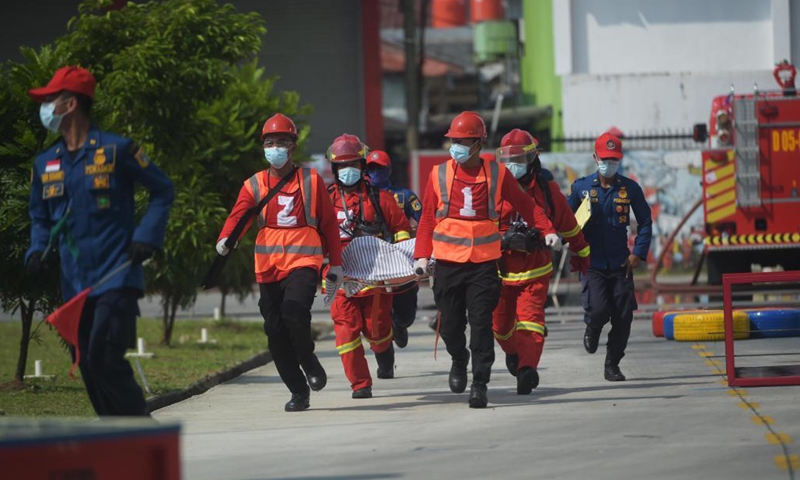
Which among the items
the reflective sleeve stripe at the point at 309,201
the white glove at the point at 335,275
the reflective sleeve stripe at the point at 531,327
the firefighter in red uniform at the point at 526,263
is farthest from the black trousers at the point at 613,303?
the reflective sleeve stripe at the point at 309,201

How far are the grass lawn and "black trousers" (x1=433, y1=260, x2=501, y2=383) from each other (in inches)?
109

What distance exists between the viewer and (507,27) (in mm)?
53938

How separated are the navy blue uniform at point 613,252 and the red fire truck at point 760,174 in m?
9.64

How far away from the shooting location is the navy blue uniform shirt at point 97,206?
8836 millimetres

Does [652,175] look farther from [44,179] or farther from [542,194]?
[44,179]

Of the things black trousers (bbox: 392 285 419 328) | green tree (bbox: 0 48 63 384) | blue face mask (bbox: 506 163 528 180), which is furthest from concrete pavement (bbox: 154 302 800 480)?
blue face mask (bbox: 506 163 528 180)

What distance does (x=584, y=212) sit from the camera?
13500 millimetres

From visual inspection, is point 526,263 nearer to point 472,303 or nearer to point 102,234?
point 472,303

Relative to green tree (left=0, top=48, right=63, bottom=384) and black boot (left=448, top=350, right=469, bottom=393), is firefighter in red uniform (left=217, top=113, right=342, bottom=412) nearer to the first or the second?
black boot (left=448, top=350, right=469, bottom=393)

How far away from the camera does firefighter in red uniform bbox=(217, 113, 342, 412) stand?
1179 cm

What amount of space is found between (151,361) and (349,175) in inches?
172

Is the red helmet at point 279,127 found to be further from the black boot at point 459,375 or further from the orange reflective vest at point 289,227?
the black boot at point 459,375

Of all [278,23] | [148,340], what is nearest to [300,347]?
[148,340]

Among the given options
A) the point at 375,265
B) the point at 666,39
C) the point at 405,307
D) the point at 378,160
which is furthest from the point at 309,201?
the point at 666,39
